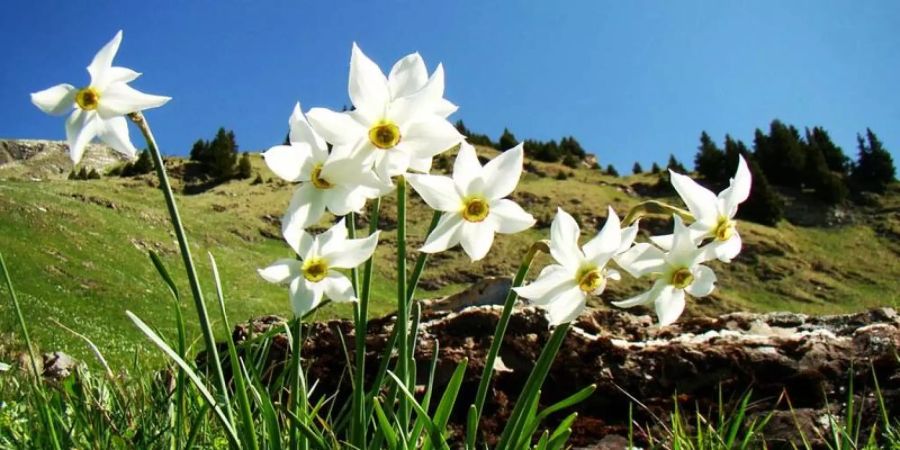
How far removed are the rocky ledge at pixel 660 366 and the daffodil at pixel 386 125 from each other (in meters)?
1.90

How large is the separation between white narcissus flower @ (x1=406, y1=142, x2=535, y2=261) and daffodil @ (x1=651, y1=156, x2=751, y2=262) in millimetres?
310

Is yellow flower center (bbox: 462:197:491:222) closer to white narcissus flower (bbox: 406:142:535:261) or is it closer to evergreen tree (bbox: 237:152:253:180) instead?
white narcissus flower (bbox: 406:142:535:261)

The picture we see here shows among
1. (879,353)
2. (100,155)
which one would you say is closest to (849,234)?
(879,353)

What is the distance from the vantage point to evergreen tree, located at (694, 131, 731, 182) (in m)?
63.1

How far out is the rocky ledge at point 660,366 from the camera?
3014 mm

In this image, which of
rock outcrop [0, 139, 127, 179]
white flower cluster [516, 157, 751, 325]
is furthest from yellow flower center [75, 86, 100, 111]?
rock outcrop [0, 139, 127, 179]

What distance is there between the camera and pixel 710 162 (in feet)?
209

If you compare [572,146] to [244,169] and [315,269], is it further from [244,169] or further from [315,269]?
[315,269]

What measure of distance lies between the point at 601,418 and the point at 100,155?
4150 inches

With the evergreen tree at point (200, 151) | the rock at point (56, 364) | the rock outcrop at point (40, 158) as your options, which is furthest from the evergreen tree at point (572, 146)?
the rock at point (56, 364)

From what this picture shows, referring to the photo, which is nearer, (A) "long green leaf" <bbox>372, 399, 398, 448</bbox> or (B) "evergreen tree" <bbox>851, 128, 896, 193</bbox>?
(A) "long green leaf" <bbox>372, 399, 398, 448</bbox>

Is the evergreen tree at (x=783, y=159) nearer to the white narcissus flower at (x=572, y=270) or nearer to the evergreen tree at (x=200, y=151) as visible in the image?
the evergreen tree at (x=200, y=151)

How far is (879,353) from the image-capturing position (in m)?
3.19

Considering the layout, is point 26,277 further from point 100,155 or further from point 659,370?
point 100,155
